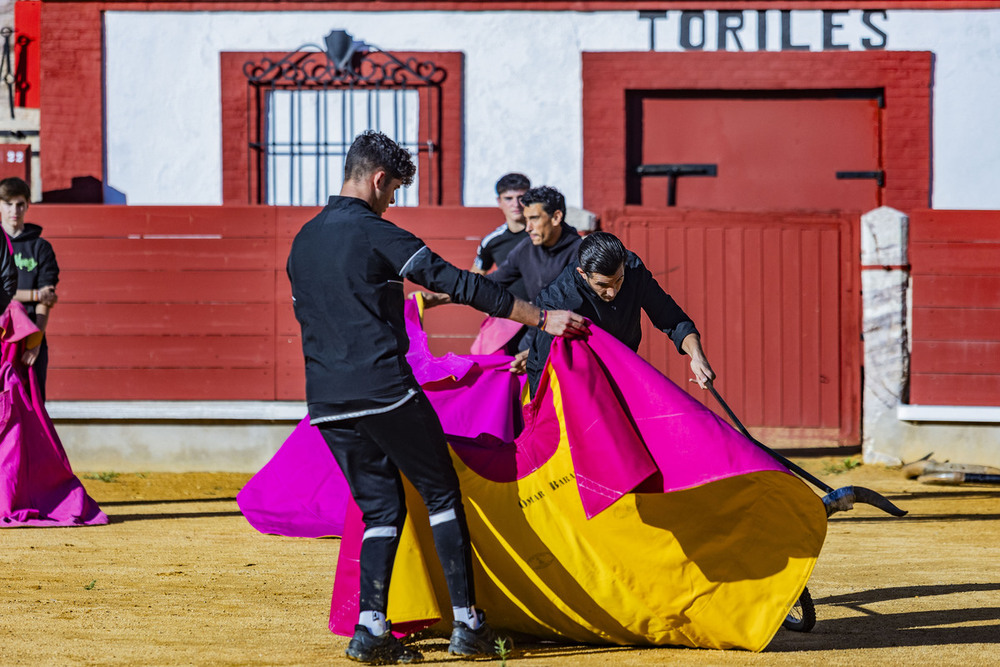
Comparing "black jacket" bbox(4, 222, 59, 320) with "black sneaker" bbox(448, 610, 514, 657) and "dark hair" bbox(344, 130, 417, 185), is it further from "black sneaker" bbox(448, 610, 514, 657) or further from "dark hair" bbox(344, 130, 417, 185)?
"black sneaker" bbox(448, 610, 514, 657)

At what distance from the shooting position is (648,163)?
32.4 ft

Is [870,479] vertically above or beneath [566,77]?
beneath

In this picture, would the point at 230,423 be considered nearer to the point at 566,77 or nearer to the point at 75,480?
the point at 75,480

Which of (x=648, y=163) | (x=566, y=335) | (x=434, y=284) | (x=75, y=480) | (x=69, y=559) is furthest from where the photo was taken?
(x=648, y=163)

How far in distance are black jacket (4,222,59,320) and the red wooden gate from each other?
4174 mm

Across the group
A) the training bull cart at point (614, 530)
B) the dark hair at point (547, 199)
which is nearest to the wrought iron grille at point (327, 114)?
the dark hair at point (547, 199)

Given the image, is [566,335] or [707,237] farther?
[707,237]

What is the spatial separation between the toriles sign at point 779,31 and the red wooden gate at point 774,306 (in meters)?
1.31

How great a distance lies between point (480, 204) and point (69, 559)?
4953mm

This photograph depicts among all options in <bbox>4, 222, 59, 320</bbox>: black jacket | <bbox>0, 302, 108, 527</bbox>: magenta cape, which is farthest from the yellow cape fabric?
<bbox>4, 222, 59, 320</bbox>: black jacket

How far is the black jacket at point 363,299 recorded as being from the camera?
3.68m

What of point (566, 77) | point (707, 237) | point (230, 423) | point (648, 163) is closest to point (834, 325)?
point (707, 237)

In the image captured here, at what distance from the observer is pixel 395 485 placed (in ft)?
12.6

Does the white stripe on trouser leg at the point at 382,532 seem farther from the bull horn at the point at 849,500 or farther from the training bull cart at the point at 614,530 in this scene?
the bull horn at the point at 849,500
